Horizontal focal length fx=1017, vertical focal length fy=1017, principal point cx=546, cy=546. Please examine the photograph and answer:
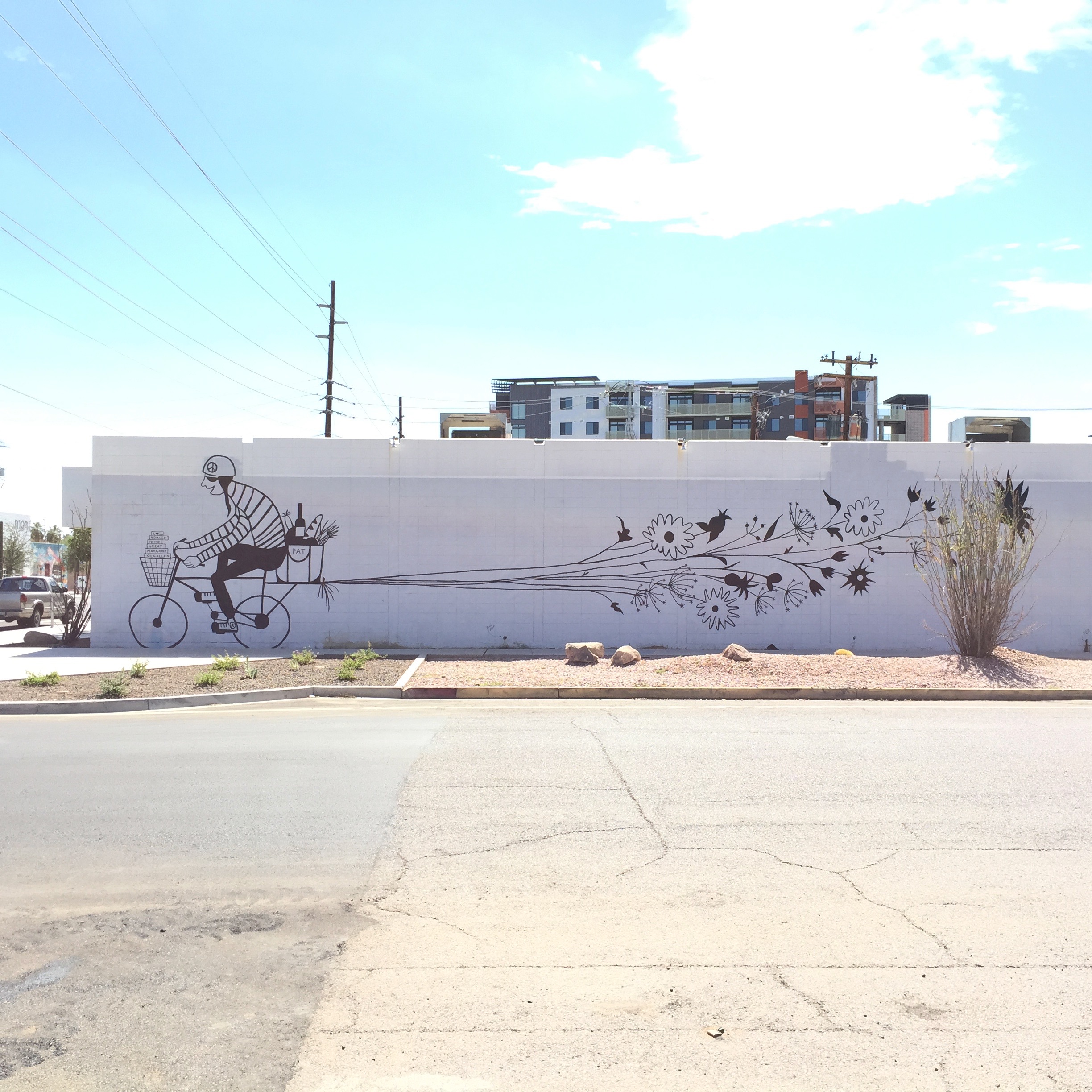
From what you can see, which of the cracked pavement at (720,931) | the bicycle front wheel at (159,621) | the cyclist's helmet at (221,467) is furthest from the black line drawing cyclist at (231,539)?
the cracked pavement at (720,931)

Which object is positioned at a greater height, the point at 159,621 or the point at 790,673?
the point at 159,621

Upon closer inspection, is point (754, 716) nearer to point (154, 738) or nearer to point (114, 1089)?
point (154, 738)

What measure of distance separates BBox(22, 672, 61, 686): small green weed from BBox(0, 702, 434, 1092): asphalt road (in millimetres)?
4702

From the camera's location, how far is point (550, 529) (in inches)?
771

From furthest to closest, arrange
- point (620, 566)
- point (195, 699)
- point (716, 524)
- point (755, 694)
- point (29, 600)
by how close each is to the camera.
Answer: point (29, 600), point (620, 566), point (716, 524), point (755, 694), point (195, 699)

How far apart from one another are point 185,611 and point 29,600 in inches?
540

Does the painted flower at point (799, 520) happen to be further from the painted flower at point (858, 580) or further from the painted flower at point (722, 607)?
the painted flower at point (722, 607)

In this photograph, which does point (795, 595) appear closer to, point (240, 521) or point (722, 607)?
point (722, 607)

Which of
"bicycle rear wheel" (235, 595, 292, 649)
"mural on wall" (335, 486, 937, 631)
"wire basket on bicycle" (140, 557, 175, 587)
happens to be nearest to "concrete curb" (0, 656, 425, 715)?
"bicycle rear wheel" (235, 595, 292, 649)

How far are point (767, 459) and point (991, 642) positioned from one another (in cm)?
540

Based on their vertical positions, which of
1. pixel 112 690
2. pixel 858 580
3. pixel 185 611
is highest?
pixel 858 580

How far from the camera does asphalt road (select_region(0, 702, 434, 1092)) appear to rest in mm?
4020

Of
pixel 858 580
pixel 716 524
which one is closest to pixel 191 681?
pixel 716 524

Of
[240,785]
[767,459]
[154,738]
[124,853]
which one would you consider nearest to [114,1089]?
[124,853]
